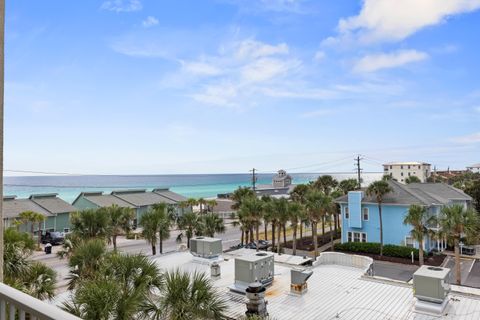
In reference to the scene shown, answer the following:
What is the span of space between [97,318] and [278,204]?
87.1 ft

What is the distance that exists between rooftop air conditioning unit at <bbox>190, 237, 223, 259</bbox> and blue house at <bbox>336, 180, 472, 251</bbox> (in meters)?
19.7

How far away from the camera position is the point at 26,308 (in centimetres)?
230

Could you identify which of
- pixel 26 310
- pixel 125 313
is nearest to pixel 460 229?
pixel 125 313

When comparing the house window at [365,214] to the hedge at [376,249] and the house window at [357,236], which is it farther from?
the hedge at [376,249]

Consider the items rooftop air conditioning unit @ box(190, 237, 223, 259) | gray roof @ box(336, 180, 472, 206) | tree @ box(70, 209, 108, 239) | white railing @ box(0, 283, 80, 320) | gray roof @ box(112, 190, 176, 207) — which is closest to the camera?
white railing @ box(0, 283, 80, 320)

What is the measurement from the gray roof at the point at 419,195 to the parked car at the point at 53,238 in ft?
105

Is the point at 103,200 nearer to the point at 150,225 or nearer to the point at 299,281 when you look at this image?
the point at 150,225

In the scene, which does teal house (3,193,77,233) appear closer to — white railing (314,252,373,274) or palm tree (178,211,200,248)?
palm tree (178,211,200,248)

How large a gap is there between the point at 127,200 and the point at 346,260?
128 feet

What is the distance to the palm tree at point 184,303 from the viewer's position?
29.6 ft

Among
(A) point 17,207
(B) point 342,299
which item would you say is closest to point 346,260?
(B) point 342,299

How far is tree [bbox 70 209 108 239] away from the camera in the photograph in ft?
79.8

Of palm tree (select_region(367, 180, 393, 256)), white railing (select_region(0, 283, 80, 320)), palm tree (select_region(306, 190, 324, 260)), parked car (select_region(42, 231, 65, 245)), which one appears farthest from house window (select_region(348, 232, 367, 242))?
white railing (select_region(0, 283, 80, 320))

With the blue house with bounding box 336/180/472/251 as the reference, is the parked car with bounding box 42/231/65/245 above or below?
below
